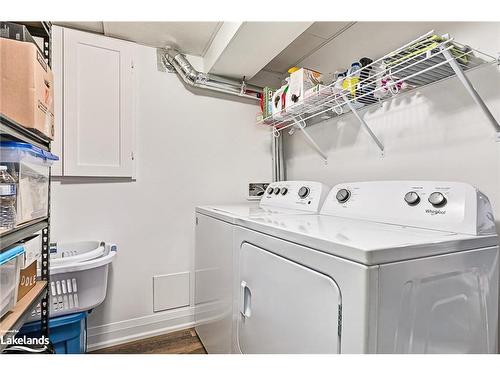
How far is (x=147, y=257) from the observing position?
6.84 feet

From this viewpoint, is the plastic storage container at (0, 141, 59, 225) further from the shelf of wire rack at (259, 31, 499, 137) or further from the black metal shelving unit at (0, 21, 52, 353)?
the shelf of wire rack at (259, 31, 499, 137)

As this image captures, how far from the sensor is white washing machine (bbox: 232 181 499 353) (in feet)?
2.37

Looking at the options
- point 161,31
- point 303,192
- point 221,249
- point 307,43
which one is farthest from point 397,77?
point 161,31

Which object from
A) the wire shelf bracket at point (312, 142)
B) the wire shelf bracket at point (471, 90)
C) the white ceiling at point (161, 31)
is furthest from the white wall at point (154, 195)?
the wire shelf bracket at point (471, 90)

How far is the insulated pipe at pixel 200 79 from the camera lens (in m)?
2.12

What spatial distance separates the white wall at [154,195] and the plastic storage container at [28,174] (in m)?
0.59

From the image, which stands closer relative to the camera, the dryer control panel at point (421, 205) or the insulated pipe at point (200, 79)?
the dryer control panel at point (421, 205)

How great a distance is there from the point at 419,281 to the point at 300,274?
1.13 ft

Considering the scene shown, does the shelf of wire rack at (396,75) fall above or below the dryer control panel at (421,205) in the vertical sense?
above

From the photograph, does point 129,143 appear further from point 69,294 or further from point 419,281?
point 419,281

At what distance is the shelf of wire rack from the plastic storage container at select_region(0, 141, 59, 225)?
1.43 meters

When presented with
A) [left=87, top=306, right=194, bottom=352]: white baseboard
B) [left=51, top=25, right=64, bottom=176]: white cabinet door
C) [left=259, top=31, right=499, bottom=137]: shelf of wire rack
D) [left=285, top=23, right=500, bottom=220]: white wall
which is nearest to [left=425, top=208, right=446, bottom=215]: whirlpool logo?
[left=285, top=23, right=500, bottom=220]: white wall

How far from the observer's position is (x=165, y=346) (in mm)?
1945

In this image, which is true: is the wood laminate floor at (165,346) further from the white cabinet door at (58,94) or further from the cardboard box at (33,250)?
the white cabinet door at (58,94)
